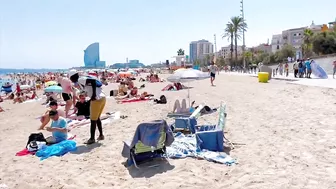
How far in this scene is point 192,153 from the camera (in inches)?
207

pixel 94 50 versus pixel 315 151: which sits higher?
pixel 94 50

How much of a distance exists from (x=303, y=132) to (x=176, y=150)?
2.75 m

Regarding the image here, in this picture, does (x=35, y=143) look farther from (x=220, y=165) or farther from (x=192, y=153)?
(x=220, y=165)

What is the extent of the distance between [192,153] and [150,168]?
799mm

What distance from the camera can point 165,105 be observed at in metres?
11.7

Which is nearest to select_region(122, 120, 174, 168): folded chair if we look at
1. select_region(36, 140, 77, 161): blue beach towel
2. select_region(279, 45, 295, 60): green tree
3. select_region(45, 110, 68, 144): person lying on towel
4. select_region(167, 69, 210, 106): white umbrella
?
select_region(36, 140, 77, 161): blue beach towel

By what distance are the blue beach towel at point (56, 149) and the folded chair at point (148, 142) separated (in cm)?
146

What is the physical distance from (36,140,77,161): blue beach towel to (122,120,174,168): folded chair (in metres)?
1.46

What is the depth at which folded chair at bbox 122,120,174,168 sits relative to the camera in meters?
4.76

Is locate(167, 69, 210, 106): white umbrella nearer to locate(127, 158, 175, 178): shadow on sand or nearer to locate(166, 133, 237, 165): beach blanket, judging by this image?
locate(166, 133, 237, 165): beach blanket

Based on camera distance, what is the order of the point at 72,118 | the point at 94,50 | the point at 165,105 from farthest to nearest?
1. the point at 94,50
2. the point at 165,105
3. the point at 72,118

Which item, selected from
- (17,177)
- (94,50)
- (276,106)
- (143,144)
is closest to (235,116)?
(276,106)

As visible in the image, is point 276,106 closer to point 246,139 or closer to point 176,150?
point 246,139

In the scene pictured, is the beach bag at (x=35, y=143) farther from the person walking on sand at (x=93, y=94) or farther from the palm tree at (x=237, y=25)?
the palm tree at (x=237, y=25)
